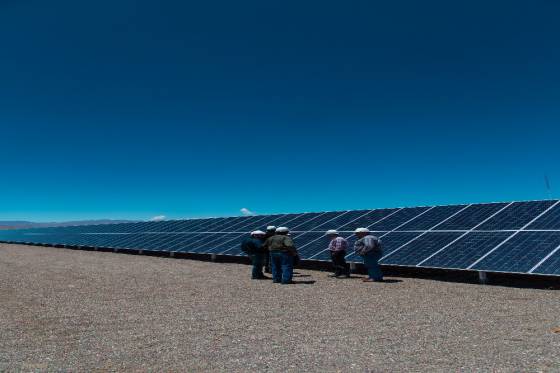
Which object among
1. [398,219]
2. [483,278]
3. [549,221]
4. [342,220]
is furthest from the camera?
[342,220]

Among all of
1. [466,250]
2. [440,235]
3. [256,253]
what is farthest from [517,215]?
[256,253]

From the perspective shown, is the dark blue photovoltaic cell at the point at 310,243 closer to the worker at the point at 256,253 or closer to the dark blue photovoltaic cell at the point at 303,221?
the dark blue photovoltaic cell at the point at 303,221

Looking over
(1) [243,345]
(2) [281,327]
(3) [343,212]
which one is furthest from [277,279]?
(3) [343,212]

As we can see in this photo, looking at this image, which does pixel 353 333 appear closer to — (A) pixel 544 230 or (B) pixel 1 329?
Answer: (B) pixel 1 329

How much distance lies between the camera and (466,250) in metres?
15.4

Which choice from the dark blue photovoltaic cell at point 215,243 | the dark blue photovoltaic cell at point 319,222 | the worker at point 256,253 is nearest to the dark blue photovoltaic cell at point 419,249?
the worker at point 256,253

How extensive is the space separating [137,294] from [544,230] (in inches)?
523

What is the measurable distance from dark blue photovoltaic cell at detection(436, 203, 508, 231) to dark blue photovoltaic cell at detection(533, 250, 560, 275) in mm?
4574

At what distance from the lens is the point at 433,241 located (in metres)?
16.9

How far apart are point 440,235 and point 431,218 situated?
2.77 m

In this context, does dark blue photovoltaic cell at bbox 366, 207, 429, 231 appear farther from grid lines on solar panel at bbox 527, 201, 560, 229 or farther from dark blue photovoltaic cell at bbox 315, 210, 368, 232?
grid lines on solar panel at bbox 527, 201, 560, 229

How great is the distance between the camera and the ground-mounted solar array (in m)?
14.0

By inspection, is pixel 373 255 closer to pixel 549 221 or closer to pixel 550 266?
pixel 550 266

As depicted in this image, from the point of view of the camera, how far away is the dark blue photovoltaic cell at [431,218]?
19.1 m
